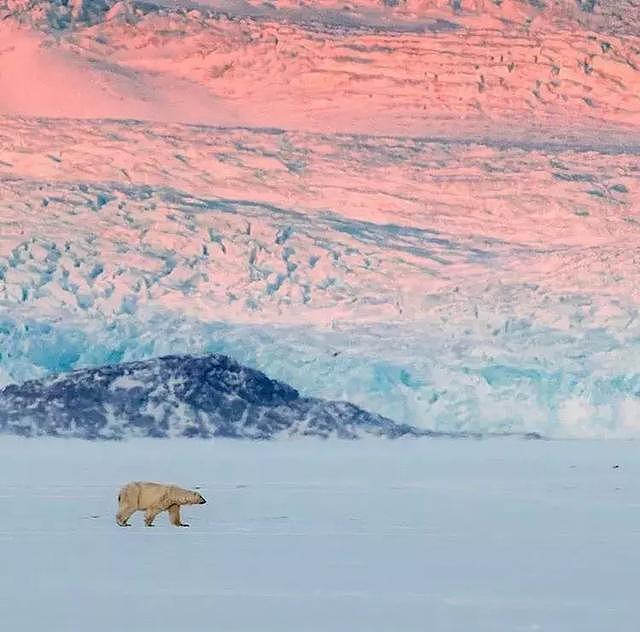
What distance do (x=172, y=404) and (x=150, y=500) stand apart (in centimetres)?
6797

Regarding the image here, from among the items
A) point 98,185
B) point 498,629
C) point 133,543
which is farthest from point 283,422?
point 498,629

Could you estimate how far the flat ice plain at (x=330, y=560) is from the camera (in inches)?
501

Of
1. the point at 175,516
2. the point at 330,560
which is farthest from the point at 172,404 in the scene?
the point at 330,560

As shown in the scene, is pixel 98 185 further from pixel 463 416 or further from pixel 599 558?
pixel 599 558

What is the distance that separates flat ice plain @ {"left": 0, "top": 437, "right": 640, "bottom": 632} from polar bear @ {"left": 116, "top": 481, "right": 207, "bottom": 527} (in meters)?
0.21

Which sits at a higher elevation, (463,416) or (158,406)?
(463,416)

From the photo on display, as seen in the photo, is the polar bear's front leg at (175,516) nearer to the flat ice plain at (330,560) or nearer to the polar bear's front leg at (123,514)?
the flat ice plain at (330,560)

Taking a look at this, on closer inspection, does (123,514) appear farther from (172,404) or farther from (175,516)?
(172,404)

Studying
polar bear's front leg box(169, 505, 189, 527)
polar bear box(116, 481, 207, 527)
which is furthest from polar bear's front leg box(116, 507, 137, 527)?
polar bear's front leg box(169, 505, 189, 527)

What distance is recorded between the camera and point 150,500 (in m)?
20.3

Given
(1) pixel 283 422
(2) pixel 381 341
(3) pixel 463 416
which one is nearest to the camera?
(3) pixel 463 416

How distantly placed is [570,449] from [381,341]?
7390 millimetres

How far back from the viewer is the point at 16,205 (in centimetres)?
6706

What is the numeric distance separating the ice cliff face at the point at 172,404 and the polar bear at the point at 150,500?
64642 millimetres
